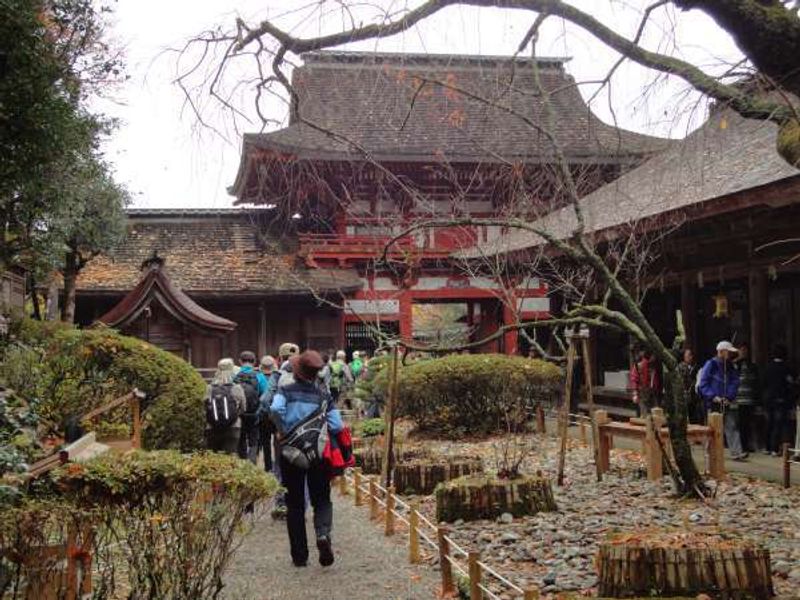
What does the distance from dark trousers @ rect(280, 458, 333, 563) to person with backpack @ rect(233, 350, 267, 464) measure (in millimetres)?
3600

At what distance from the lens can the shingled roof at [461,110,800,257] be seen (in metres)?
10.7

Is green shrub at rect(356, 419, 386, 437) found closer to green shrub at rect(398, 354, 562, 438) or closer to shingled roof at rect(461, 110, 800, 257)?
green shrub at rect(398, 354, 562, 438)

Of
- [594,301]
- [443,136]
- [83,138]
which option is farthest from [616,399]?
[83,138]

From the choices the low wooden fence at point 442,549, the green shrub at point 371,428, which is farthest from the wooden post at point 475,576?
the green shrub at point 371,428

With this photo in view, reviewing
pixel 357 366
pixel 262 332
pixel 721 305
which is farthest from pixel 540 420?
pixel 262 332

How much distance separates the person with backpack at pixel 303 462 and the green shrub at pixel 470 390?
8.52 metres

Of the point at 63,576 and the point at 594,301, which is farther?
the point at 594,301

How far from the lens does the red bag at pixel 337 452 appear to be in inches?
266

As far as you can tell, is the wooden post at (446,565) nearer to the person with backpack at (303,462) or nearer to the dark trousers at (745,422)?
the person with backpack at (303,462)

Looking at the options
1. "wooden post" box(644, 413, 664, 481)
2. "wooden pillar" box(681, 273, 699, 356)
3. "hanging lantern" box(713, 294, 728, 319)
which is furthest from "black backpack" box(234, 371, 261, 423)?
"wooden pillar" box(681, 273, 699, 356)

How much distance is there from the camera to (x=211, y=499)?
4.73m

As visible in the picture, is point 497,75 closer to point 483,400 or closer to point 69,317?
point 483,400

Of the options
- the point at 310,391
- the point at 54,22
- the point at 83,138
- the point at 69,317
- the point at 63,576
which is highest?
the point at 54,22

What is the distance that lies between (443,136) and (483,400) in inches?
377
